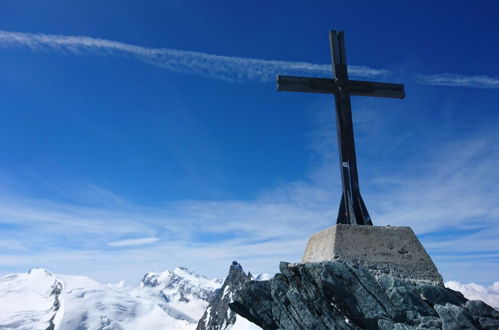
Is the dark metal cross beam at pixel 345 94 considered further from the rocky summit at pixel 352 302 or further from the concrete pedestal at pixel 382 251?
the rocky summit at pixel 352 302

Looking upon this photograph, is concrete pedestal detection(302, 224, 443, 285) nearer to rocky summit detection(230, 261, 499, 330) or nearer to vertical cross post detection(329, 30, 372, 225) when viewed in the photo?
rocky summit detection(230, 261, 499, 330)

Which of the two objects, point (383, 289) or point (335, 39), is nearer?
point (383, 289)

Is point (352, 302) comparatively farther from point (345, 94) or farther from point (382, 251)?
point (345, 94)

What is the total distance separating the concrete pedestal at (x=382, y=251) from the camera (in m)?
9.55

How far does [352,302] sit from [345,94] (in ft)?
20.5

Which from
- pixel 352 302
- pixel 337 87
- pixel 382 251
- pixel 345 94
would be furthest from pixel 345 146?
pixel 352 302

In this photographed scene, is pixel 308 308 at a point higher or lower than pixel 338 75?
lower

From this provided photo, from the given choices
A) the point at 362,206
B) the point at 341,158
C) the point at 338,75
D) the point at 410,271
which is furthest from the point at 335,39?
the point at 410,271

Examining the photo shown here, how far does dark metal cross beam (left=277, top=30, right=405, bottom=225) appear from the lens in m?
11.0

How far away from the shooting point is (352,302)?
844cm

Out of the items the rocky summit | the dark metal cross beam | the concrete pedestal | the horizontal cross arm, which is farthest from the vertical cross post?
the rocky summit

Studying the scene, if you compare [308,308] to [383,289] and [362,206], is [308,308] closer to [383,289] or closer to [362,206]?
[383,289]

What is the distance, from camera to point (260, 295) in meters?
9.66

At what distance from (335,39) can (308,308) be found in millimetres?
7913
